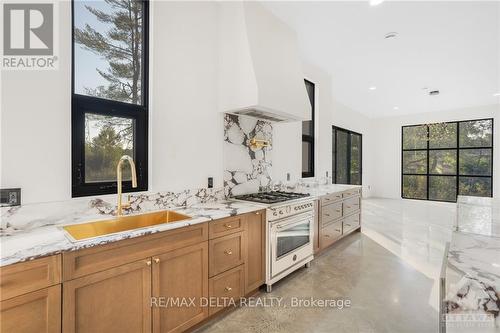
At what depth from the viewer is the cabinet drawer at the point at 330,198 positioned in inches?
139

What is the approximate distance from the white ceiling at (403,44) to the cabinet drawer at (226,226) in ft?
8.01

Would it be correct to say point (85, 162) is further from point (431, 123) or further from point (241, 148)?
point (431, 123)

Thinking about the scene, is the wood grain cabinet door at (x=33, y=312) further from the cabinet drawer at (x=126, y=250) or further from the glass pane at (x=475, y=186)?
the glass pane at (x=475, y=186)

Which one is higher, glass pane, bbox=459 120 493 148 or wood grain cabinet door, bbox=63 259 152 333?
glass pane, bbox=459 120 493 148

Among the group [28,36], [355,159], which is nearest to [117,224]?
[28,36]

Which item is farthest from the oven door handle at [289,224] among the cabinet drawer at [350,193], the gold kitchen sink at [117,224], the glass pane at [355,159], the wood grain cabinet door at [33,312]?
the glass pane at [355,159]

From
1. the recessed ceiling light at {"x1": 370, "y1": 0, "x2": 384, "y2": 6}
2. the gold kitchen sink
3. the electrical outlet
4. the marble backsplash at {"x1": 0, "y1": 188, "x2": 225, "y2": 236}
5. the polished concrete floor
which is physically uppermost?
the recessed ceiling light at {"x1": 370, "y1": 0, "x2": 384, "y2": 6}

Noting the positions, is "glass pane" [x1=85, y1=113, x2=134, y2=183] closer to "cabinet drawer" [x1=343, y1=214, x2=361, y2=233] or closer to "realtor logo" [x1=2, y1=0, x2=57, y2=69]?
"realtor logo" [x1=2, y1=0, x2=57, y2=69]

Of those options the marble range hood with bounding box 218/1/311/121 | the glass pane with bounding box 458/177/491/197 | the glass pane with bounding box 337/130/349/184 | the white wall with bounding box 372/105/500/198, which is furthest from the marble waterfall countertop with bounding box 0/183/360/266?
the glass pane with bounding box 458/177/491/197

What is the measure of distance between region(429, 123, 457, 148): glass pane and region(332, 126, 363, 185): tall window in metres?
2.21

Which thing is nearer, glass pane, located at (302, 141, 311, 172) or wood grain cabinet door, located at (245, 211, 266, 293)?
wood grain cabinet door, located at (245, 211, 266, 293)

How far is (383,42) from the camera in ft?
11.5

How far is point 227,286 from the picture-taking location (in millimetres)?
2127

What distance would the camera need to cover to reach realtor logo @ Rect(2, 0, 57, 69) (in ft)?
5.16
